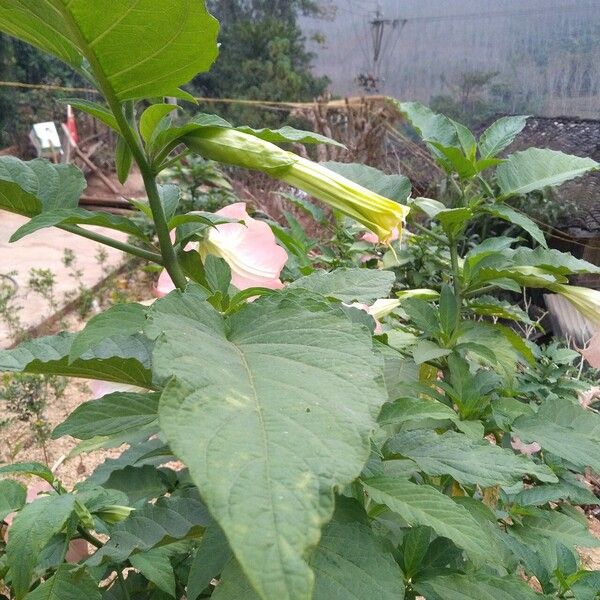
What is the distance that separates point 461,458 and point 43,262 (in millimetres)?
3123

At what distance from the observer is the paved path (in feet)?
8.46

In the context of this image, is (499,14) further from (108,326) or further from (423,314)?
(108,326)

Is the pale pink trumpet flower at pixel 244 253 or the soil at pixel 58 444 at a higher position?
the pale pink trumpet flower at pixel 244 253

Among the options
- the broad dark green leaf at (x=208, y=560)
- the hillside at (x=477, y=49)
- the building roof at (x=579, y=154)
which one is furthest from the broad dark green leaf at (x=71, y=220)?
the hillside at (x=477, y=49)

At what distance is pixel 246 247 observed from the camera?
0.55m

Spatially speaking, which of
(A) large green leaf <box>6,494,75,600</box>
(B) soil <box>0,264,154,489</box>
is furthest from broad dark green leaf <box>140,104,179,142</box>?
(B) soil <box>0,264,154,489</box>

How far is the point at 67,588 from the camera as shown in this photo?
16.6 inches

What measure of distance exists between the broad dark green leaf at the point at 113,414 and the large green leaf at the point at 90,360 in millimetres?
12

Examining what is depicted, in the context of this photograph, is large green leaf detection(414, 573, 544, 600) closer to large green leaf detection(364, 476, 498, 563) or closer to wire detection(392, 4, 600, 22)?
large green leaf detection(364, 476, 498, 563)

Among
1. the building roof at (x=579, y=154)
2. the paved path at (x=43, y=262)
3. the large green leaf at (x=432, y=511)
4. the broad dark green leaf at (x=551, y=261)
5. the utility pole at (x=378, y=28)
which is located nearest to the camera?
the large green leaf at (x=432, y=511)

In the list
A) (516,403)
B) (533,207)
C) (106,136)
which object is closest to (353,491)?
(516,403)

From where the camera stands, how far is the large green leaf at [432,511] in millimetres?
409

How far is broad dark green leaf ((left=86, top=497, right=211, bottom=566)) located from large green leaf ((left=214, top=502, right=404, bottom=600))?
0.11 metres

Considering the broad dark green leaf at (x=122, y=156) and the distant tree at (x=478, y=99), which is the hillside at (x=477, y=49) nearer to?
the distant tree at (x=478, y=99)
